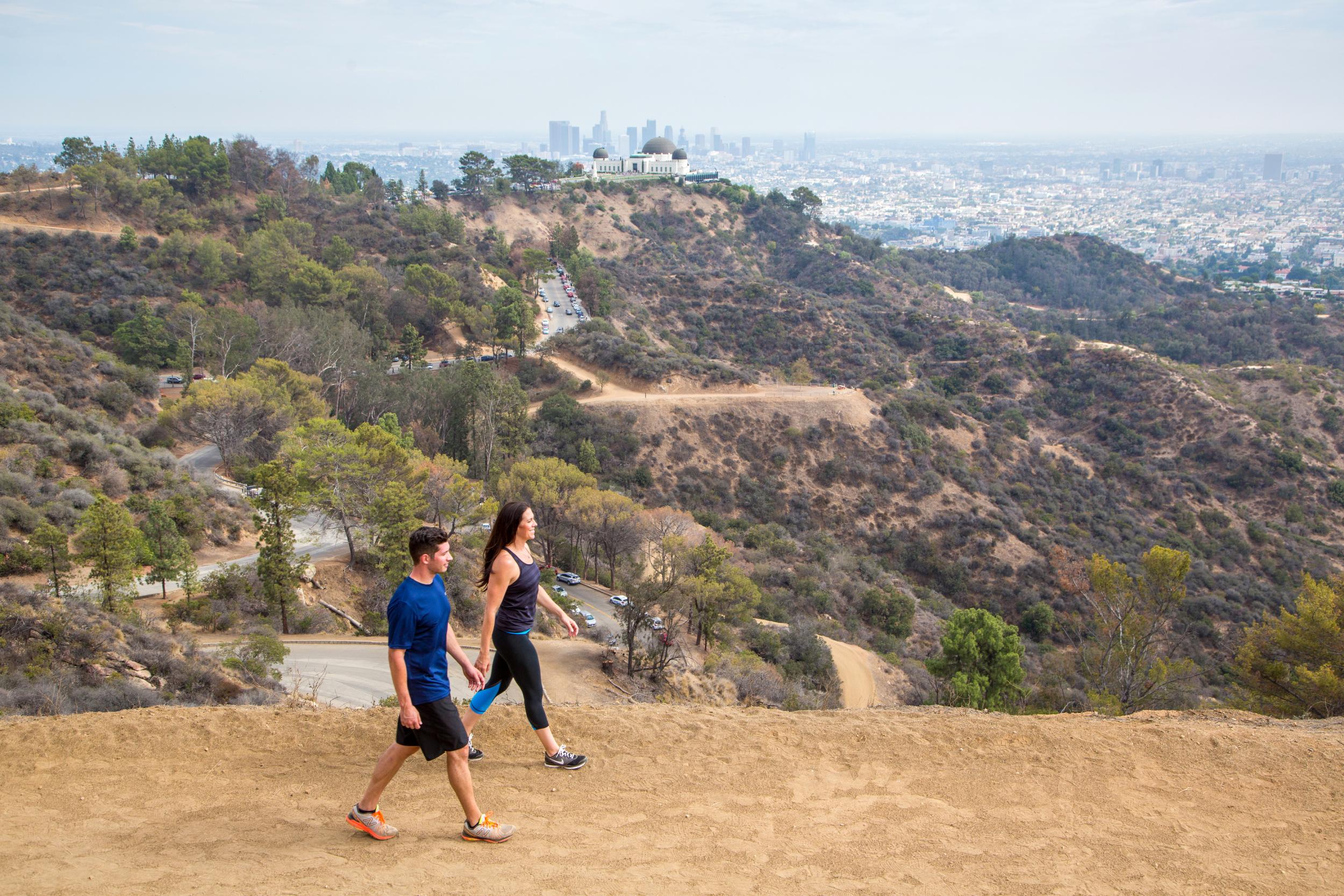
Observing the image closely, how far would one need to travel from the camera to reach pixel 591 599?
2312cm

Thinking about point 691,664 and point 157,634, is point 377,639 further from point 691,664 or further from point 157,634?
point 691,664

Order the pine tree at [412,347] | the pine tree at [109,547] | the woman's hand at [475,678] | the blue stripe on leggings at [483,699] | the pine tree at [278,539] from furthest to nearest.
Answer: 1. the pine tree at [412,347]
2. the pine tree at [278,539]
3. the pine tree at [109,547]
4. the blue stripe on leggings at [483,699]
5. the woman's hand at [475,678]

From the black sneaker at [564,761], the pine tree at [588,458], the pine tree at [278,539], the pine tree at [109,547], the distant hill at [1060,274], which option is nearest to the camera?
the black sneaker at [564,761]

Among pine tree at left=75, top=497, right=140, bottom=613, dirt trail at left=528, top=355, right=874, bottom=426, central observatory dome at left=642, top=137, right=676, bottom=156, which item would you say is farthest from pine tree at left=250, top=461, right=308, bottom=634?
central observatory dome at left=642, top=137, right=676, bottom=156

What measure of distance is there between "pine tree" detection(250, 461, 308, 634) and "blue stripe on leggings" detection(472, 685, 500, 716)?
11802 millimetres

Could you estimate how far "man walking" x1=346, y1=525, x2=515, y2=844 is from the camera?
15.6 ft

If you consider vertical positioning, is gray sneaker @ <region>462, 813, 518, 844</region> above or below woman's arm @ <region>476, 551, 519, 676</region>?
below

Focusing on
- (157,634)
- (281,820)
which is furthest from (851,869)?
(157,634)

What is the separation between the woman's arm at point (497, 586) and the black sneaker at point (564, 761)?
1.17 meters

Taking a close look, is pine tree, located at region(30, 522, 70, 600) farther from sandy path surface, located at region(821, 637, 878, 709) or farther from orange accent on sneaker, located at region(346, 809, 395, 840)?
sandy path surface, located at region(821, 637, 878, 709)

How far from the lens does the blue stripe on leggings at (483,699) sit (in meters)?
5.73

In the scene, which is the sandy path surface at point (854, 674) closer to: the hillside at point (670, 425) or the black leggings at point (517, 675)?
the hillside at point (670, 425)

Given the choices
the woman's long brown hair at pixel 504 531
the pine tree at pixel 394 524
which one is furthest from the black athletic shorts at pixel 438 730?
the pine tree at pixel 394 524

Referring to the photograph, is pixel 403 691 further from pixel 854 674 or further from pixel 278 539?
pixel 854 674
